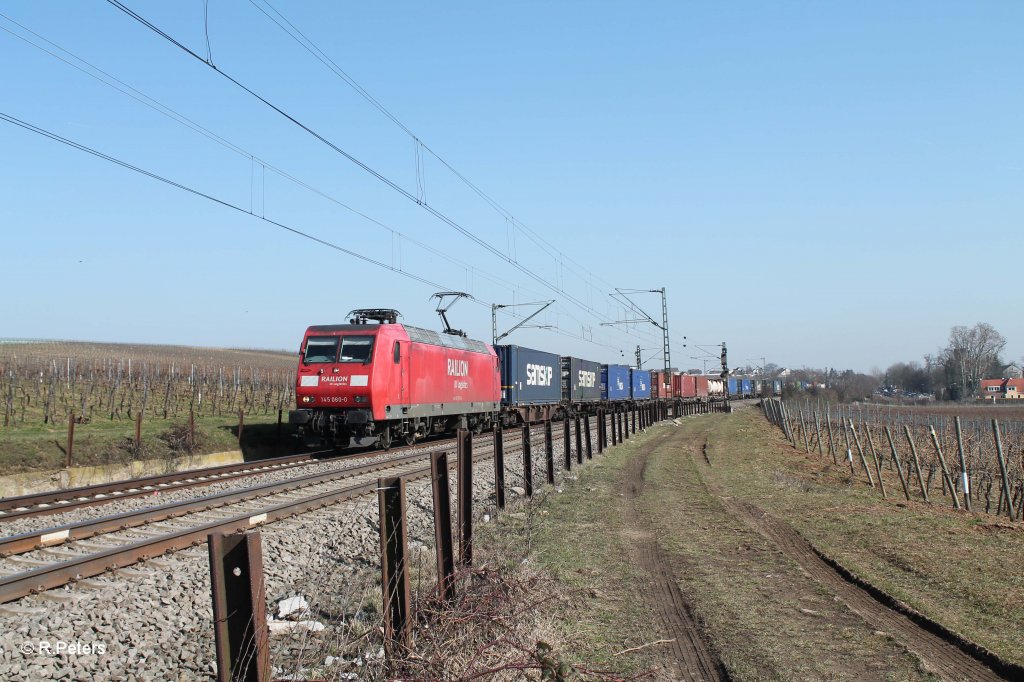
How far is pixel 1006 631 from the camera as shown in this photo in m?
6.05

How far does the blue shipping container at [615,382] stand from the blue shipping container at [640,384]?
5.19ft

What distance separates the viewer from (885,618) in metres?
6.43

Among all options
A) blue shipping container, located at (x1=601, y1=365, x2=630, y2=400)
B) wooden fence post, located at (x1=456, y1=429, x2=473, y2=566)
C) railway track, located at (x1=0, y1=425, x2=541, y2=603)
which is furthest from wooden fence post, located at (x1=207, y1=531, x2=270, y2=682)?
blue shipping container, located at (x1=601, y1=365, x2=630, y2=400)

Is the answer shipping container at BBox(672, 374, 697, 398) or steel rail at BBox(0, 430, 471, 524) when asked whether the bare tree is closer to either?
shipping container at BBox(672, 374, 697, 398)

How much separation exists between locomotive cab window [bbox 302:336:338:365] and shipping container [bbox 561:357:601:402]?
21597 mm

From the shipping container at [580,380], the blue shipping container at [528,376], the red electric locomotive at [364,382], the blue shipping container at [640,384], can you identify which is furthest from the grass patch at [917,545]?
the blue shipping container at [640,384]

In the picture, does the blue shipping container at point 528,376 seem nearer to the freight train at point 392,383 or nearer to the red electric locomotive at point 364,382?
the freight train at point 392,383

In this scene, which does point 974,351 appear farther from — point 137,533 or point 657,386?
point 137,533

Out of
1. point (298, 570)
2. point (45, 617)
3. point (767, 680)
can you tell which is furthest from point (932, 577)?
point (45, 617)

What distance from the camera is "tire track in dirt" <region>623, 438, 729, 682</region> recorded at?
206 inches

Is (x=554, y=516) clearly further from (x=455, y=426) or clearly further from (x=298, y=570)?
(x=455, y=426)

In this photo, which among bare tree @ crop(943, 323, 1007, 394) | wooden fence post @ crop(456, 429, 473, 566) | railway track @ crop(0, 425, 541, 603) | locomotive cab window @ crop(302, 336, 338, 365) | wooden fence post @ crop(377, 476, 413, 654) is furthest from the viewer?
bare tree @ crop(943, 323, 1007, 394)

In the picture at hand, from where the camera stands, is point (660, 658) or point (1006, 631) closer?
point (660, 658)

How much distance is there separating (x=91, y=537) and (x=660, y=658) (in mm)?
6816
